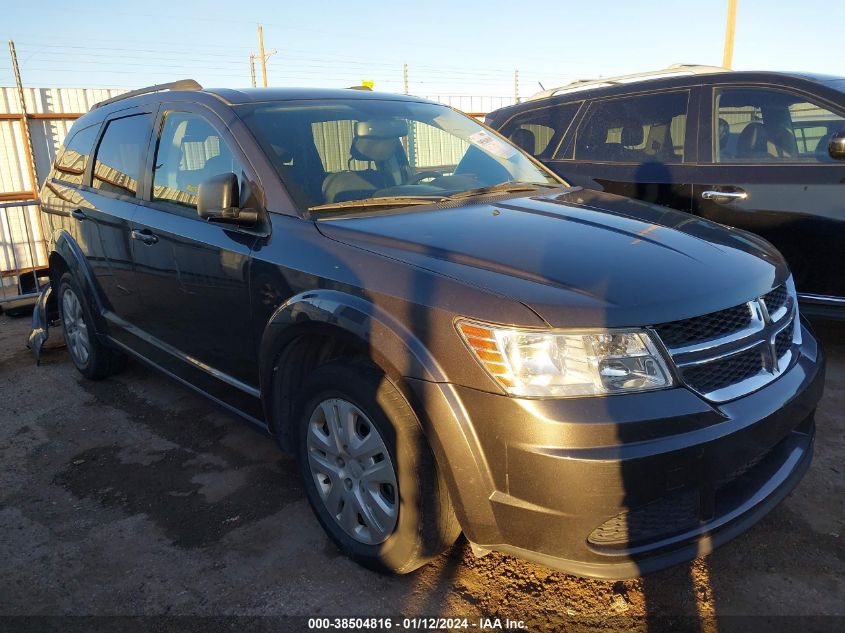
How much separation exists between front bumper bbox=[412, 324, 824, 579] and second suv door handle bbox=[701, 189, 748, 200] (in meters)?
2.69

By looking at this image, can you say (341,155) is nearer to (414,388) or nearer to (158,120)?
(158,120)

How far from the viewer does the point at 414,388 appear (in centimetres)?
203

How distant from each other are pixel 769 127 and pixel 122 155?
406 cm

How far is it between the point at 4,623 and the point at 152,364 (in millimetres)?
1635

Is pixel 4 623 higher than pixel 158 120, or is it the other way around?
pixel 158 120

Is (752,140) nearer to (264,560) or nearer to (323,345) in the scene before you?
(323,345)

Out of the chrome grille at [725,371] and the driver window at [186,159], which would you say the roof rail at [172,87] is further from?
the chrome grille at [725,371]

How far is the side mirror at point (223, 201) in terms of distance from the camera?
105 inches

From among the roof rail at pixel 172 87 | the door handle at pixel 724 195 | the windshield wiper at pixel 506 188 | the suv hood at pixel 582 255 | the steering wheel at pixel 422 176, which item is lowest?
the door handle at pixel 724 195

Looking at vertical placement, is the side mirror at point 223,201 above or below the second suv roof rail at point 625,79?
below

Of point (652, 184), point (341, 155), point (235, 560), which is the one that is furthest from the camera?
point (652, 184)

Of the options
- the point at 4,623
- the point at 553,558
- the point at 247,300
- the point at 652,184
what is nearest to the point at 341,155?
the point at 247,300

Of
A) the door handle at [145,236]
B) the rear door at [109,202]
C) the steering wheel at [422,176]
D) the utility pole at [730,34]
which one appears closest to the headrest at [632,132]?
the steering wheel at [422,176]

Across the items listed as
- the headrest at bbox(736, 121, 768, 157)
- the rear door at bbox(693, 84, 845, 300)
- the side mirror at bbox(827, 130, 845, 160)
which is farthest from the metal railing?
the side mirror at bbox(827, 130, 845, 160)
